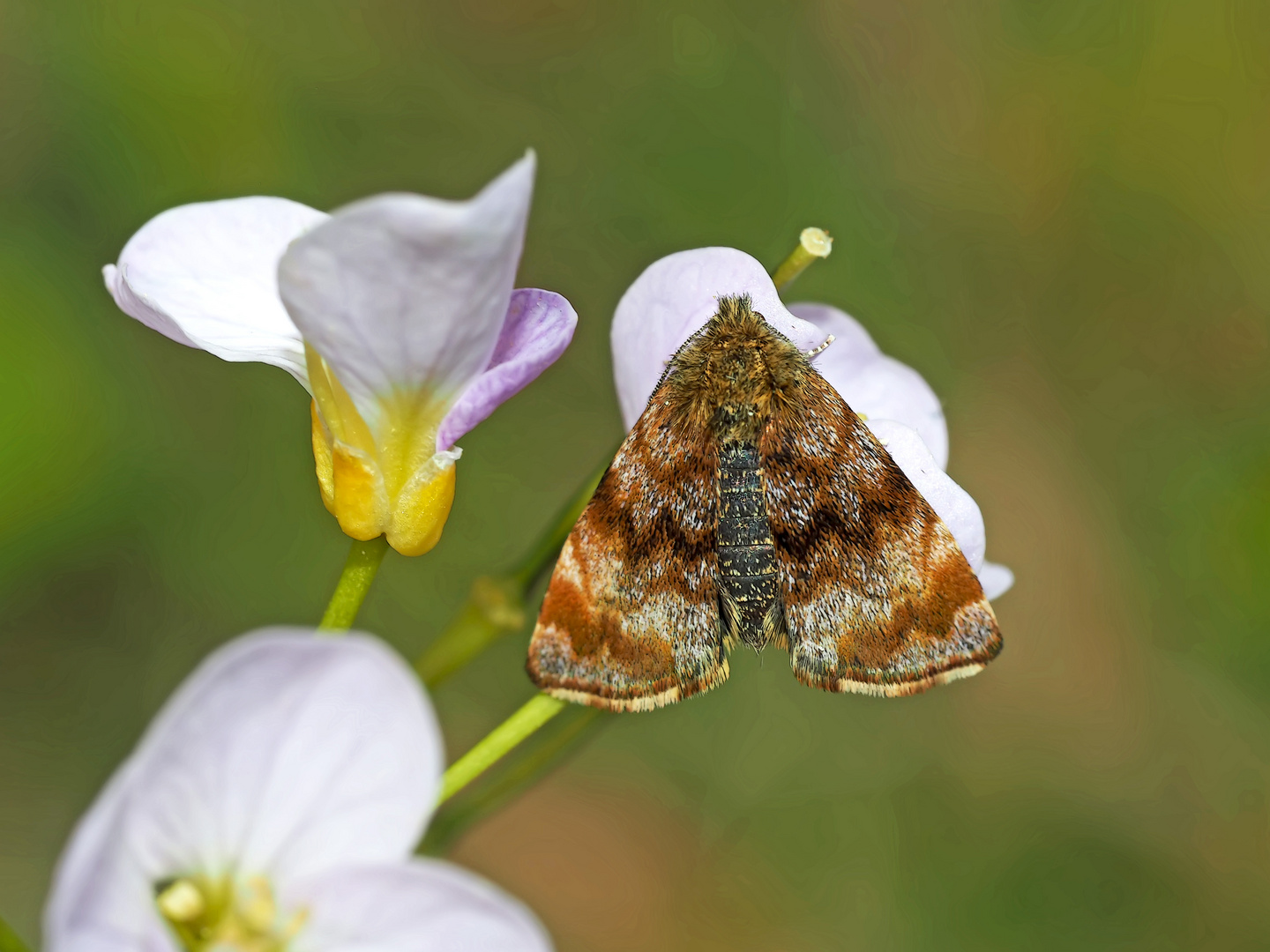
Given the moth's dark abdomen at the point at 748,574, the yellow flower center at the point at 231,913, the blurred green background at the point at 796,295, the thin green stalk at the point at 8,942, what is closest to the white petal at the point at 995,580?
the moth's dark abdomen at the point at 748,574

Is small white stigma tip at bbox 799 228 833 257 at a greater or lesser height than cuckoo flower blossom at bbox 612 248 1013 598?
greater

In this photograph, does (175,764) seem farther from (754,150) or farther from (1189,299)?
(1189,299)

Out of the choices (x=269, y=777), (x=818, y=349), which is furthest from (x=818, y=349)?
(x=269, y=777)

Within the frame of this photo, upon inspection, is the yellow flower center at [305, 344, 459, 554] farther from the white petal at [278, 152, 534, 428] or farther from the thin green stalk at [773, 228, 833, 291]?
the thin green stalk at [773, 228, 833, 291]

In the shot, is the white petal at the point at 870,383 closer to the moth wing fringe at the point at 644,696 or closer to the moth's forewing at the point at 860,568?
the moth's forewing at the point at 860,568

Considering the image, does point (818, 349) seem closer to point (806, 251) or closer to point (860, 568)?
point (806, 251)

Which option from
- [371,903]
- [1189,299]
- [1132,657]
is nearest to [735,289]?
[371,903]

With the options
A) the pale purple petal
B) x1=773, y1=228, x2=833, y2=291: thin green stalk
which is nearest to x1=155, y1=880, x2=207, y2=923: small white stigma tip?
the pale purple petal
